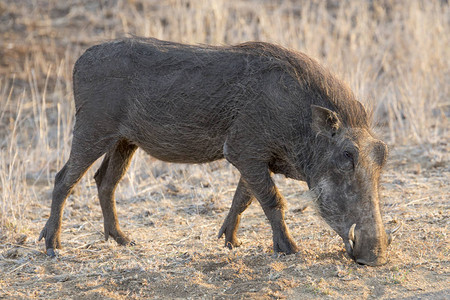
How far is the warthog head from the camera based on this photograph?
3625 millimetres

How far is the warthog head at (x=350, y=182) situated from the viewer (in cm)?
362

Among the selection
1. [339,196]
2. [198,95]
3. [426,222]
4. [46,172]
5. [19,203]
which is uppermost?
[198,95]

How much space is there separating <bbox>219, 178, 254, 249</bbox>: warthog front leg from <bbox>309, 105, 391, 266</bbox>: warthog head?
57 centimetres

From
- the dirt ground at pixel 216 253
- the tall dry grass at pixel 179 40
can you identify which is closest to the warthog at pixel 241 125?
the dirt ground at pixel 216 253

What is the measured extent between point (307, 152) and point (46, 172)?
3.82 m

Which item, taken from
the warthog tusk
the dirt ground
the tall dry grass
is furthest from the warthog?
the tall dry grass

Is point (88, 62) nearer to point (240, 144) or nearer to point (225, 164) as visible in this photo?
point (240, 144)

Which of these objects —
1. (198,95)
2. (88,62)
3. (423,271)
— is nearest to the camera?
(423,271)

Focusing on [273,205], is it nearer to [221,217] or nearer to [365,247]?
[365,247]

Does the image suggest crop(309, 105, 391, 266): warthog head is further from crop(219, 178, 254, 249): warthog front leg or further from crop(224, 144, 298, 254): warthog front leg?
crop(219, 178, 254, 249): warthog front leg

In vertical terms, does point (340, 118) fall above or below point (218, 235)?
above

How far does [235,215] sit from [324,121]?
99 centimetres

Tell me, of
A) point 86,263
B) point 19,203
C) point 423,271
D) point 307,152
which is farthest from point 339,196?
point 19,203

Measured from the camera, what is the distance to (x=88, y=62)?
4.51 metres
